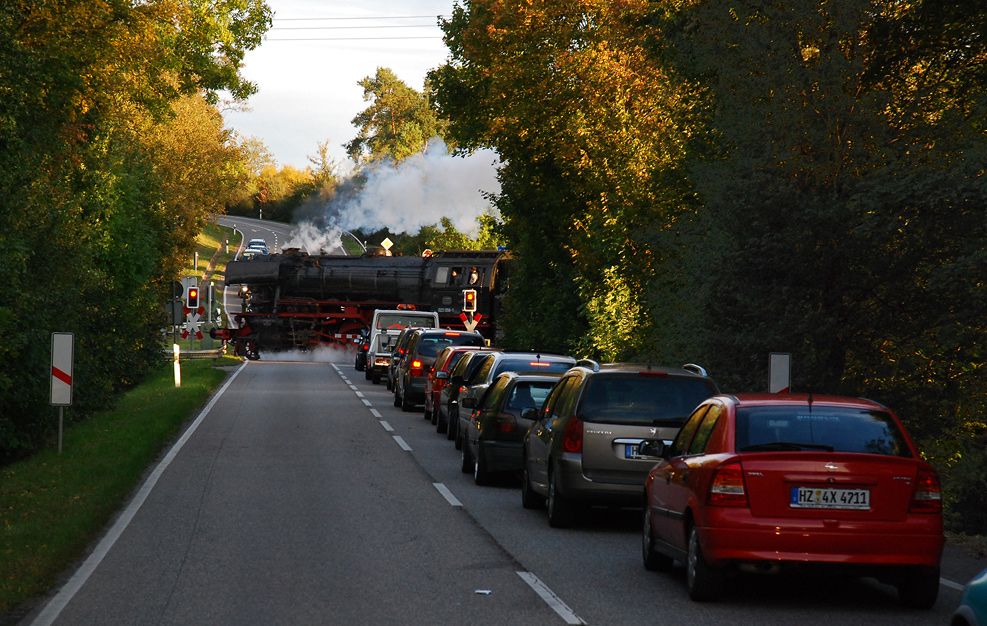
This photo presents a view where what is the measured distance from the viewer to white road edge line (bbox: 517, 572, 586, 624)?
805 cm

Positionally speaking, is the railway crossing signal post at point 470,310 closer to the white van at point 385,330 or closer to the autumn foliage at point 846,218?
the white van at point 385,330

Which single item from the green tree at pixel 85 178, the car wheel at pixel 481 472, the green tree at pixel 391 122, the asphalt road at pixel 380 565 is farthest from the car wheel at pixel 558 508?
the green tree at pixel 391 122

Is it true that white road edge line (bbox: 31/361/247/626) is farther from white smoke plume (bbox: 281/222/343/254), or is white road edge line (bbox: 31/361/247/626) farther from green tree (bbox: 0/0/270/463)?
white smoke plume (bbox: 281/222/343/254)

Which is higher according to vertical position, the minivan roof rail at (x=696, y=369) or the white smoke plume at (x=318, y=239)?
the white smoke plume at (x=318, y=239)

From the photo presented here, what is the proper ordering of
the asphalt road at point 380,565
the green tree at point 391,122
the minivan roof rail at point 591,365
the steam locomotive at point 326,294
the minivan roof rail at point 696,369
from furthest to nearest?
1. the green tree at point 391,122
2. the steam locomotive at point 326,294
3. the minivan roof rail at point 696,369
4. the minivan roof rail at point 591,365
5. the asphalt road at point 380,565

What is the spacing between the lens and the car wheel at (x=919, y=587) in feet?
27.5

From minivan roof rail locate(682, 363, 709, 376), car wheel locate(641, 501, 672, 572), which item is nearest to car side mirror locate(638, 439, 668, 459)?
car wheel locate(641, 501, 672, 572)

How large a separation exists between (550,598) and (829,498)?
6.60 feet

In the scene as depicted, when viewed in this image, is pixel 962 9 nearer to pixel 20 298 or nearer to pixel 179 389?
pixel 20 298

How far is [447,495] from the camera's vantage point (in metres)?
14.7

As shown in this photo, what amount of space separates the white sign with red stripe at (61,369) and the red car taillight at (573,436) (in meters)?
8.71

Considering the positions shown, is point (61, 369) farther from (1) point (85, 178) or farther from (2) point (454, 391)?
(1) point (85, 178)

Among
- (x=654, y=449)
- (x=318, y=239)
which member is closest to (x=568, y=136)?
(x=654, y=449)

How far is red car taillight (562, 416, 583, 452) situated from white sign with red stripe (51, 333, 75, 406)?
871 centimetres
